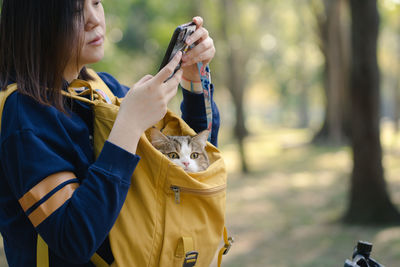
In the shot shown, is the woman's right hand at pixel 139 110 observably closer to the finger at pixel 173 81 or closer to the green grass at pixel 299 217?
the finger at pixel 173 81

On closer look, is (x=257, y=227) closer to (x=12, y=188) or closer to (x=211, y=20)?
(x=12, y=188)

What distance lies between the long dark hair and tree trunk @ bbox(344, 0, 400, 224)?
5530 millimetres

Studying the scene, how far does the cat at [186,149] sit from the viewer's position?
1615 millimetres

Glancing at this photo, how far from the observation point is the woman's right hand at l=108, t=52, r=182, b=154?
1218mm

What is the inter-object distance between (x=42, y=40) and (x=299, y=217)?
23.5 ft

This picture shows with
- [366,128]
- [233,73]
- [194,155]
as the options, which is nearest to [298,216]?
[366,128]

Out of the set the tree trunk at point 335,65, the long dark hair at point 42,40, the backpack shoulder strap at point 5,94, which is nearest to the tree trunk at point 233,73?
the tree trunk at point 335,65

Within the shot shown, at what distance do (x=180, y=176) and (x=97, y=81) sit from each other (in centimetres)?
56

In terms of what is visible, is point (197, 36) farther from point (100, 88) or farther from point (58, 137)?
point (58, 137)

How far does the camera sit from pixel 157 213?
4.23ft

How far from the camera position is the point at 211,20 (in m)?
13.4

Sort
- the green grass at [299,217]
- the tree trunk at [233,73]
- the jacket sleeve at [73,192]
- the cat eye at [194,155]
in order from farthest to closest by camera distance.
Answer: the tree trunk at [233,73] → the green grass at [299,217] → the cat eye at [194,155] → the jacket sleeve at [73,192]

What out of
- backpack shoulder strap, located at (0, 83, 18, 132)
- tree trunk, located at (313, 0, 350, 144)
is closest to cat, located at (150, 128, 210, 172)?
backpack shoulder strap, located at (0, 83, 18, 132)

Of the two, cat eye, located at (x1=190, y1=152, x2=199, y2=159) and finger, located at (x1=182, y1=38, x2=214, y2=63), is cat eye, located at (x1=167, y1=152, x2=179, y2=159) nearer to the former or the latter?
cat eye, located at (x1=190, y1=152, x2=199, y2=159)
